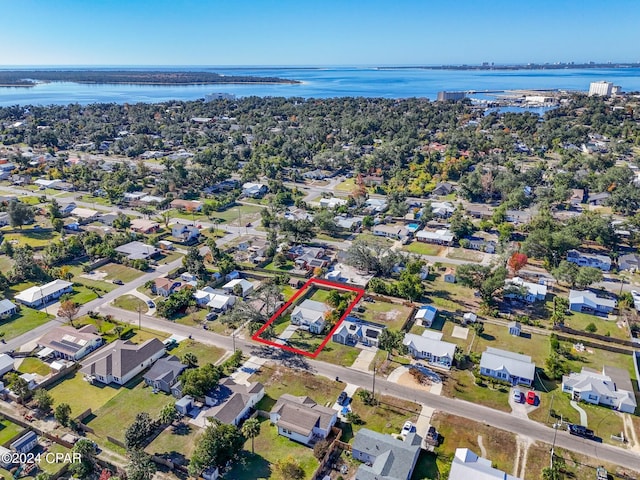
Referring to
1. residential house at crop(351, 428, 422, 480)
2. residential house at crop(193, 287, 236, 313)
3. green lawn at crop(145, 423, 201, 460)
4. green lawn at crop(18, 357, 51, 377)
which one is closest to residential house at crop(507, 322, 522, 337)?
residential house at crop(351, 428, 422, 480)

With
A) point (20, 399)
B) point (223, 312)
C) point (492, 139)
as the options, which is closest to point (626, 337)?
point (223, 312)

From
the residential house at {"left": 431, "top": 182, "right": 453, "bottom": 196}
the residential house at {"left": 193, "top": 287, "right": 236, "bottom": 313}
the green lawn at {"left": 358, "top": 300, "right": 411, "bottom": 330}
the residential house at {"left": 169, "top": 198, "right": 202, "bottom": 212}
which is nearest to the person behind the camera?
the green lawn at {"left": 358, "top": 300, "right": 411, "bottom": 330}

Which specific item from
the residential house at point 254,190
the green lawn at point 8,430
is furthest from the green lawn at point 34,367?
the residential house at point 254,190

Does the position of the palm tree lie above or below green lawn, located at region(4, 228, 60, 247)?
below

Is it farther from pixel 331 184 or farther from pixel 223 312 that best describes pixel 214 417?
pixel 331 184

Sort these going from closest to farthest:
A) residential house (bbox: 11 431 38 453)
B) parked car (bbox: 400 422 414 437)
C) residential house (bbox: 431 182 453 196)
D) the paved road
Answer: residential house (bbox: 11 431 38 453) < the paved road < parked car (bbox: 400 422 414 437) < residential house (bbox: 431 182 453 196)

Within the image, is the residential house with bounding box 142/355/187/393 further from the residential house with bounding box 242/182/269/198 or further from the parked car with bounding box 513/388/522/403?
the residential house with bounding box 242/182/269/198

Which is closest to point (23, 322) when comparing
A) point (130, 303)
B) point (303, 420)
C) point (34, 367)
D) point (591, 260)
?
point (34, 367)
